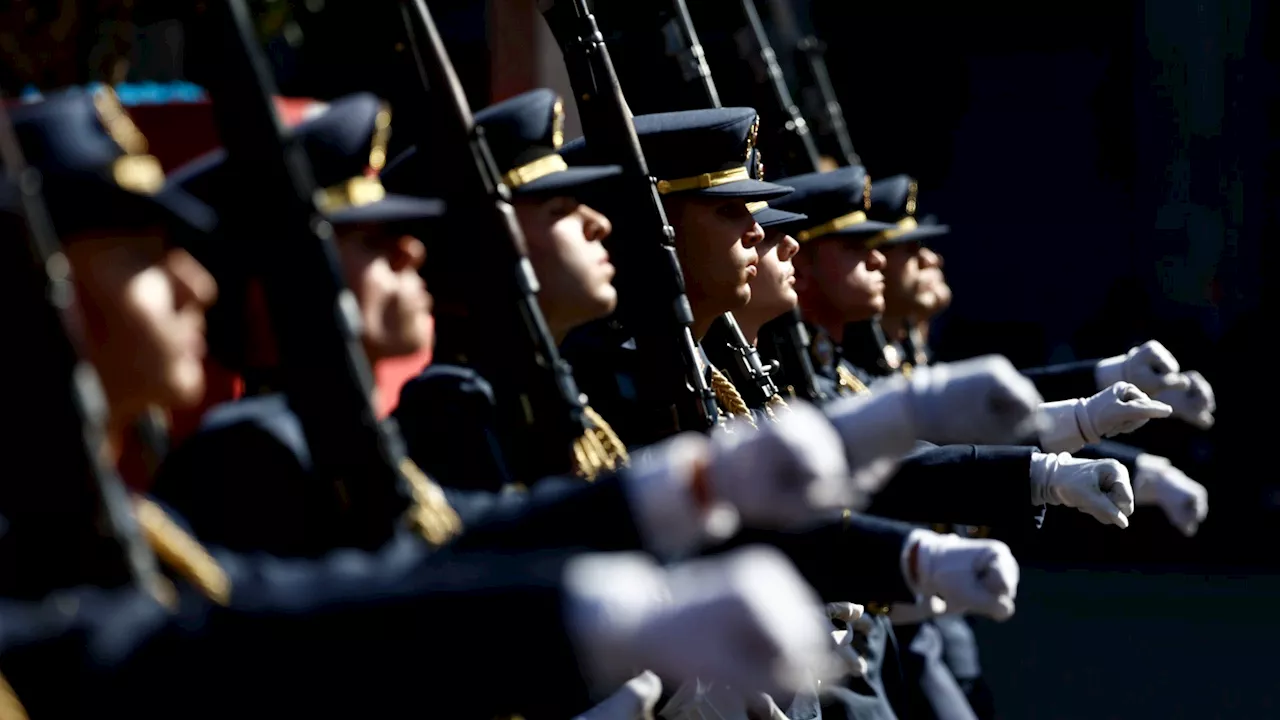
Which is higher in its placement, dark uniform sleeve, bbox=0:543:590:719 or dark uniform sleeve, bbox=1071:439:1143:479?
dark uniform sleeve, bbox=0:543:590:719

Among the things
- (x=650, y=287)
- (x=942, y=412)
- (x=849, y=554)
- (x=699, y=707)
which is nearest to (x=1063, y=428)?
(x=650, y=287)

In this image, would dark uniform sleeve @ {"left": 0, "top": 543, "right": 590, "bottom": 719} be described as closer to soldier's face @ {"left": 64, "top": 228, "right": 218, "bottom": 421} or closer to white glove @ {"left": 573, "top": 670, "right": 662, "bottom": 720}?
soldier's face @ {"left": 64, "top": 228, "right": 218, "bottom": 421}

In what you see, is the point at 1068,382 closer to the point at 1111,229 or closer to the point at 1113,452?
the point at 1113,452

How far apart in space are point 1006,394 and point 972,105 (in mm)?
8689

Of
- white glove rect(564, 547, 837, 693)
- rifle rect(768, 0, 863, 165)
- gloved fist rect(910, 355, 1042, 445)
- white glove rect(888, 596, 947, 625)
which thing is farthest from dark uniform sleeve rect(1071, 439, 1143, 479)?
white glove rect(564, 547, 837, 693)

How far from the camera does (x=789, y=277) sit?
13.7ft

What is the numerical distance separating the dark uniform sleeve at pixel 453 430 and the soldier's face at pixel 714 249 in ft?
3.44

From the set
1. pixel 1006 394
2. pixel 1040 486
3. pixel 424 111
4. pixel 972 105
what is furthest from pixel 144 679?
pixel 972 105

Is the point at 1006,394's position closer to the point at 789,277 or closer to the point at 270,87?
the point at 270,87

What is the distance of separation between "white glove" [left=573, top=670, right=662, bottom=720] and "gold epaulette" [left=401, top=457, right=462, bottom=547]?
2.21 ft

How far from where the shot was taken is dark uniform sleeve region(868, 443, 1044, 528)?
392cm

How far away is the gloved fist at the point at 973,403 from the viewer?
2.16 metres

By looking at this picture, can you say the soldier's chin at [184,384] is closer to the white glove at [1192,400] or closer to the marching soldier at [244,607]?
the marching soldier at [244,607]

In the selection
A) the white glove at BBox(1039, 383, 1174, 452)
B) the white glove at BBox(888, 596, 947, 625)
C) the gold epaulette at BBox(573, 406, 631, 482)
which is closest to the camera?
→ the white glove at BBox(888, 596, 947, 625)
